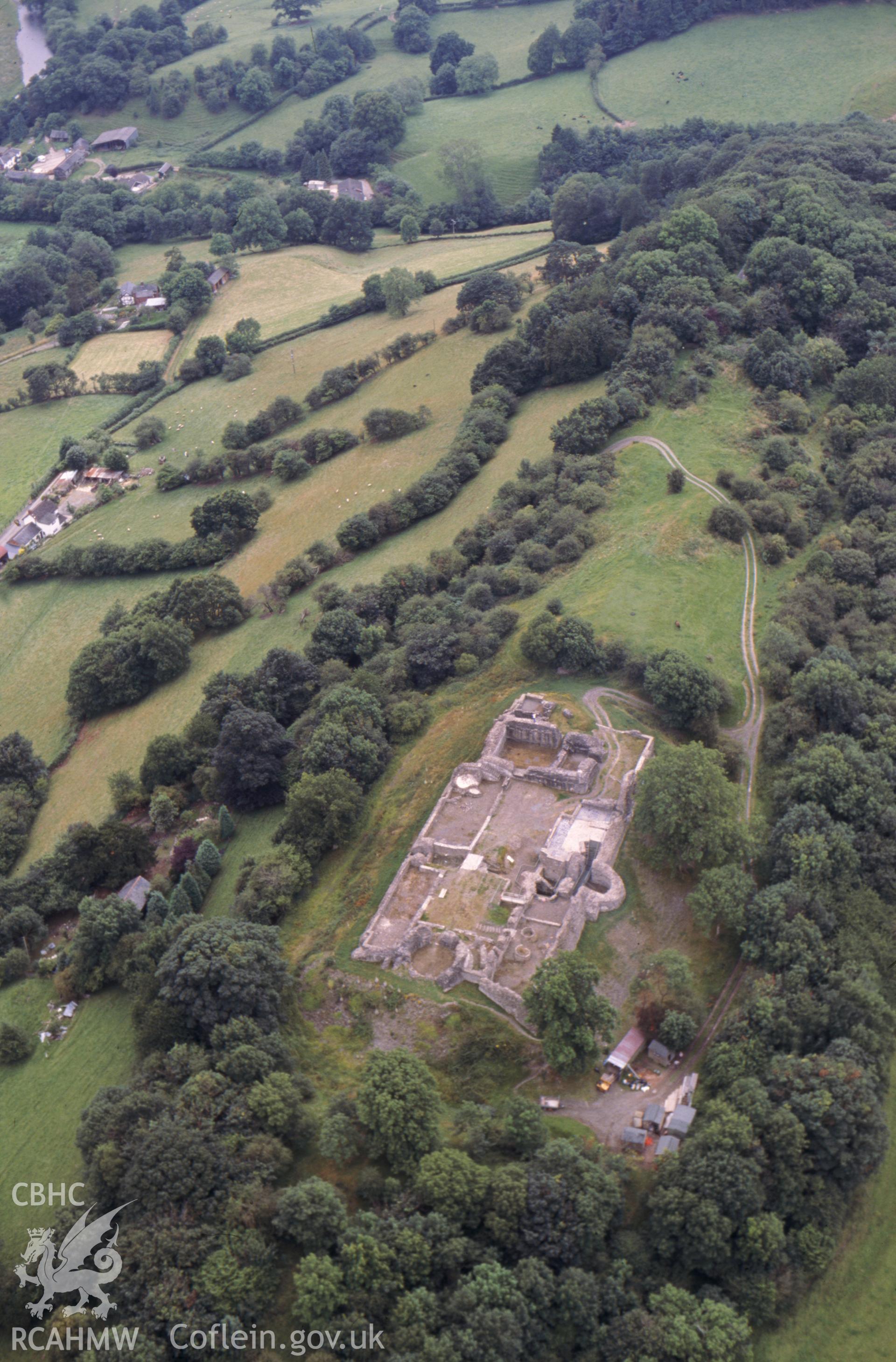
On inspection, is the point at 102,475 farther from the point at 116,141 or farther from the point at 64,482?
the point at 116,141

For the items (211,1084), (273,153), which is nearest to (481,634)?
(211,1084)

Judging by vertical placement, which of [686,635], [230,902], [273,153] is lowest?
[230,902]

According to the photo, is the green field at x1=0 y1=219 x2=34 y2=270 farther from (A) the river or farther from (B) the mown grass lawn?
(A) the river

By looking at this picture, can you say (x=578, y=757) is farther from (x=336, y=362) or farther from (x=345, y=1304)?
(x=336, y=362)

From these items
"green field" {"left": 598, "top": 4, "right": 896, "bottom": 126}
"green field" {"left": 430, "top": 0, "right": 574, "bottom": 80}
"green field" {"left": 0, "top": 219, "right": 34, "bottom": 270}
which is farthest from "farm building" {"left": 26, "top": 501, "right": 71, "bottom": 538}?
"green field" {"left": 430, "top": 0, "right": 574, "bottom": 80}

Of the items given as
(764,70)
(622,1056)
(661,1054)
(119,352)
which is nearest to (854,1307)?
(661,1054)

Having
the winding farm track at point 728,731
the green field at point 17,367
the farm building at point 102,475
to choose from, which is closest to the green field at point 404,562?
the winding farm track at point 728,731
